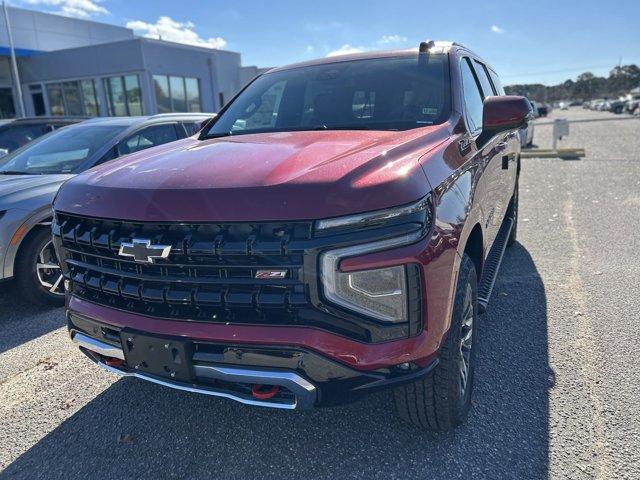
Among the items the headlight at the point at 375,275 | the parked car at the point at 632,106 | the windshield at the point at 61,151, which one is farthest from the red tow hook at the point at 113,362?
the parked car at the point at 632,106

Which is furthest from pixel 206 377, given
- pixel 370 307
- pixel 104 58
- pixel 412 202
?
pixel 104 58

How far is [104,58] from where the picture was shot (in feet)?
71.4

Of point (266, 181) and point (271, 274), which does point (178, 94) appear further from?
point (271, 274)

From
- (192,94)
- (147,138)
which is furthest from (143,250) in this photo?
(192,94)

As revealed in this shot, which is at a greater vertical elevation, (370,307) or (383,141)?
(383,141)

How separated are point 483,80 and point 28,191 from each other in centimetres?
392

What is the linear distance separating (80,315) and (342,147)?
1.49 metres

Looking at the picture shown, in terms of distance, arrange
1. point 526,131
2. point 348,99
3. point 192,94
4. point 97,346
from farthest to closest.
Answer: point 192,94, point 526,131, point 348,99, point 97,346

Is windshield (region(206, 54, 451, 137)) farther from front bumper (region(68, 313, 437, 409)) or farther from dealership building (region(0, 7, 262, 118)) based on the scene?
dealership building (region(0, 7, 262, 118))

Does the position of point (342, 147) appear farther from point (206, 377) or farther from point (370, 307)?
point (206, 377)

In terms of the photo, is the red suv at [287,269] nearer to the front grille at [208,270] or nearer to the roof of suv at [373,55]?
the front grille at [208,270]

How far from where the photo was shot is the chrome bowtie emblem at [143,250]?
1.97 meters

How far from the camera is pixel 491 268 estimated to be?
12.0 feet

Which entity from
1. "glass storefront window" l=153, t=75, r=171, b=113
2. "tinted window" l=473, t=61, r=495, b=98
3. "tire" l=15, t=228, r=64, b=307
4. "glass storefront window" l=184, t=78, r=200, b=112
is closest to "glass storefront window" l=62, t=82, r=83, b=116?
"glass storefront window" l=153, t=75, r=171, b=113
